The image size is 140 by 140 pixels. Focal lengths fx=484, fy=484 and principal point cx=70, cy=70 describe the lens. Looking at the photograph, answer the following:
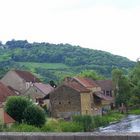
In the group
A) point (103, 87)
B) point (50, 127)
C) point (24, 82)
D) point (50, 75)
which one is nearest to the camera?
point (50, 127)

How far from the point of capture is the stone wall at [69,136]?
6750 mm

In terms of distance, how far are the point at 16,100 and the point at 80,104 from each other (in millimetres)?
21138

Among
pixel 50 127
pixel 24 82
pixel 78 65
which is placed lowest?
pixel 50 127

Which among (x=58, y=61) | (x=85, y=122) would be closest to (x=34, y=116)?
(x=85, y=122)

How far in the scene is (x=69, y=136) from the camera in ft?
23.1

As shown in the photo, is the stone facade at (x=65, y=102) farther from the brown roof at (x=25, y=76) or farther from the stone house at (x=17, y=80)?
the brown roof at (x=25, y=76)

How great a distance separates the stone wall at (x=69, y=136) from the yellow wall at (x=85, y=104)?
59.3 m

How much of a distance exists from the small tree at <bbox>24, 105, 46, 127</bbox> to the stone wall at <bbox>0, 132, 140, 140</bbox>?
37391 mm

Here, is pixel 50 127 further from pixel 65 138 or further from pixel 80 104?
pixel 65 138

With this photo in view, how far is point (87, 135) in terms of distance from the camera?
6.96 metres

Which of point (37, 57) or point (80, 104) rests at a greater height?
point (37, 57)

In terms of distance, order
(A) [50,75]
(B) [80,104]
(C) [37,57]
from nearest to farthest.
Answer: (B) [80,104] < (A) [50,75] < (C) [37,57]

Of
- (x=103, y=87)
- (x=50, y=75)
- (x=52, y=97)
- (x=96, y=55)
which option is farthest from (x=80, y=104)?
(x=96, y=55)

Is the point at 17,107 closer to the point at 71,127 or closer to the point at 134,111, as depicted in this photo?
the point at 71,127
